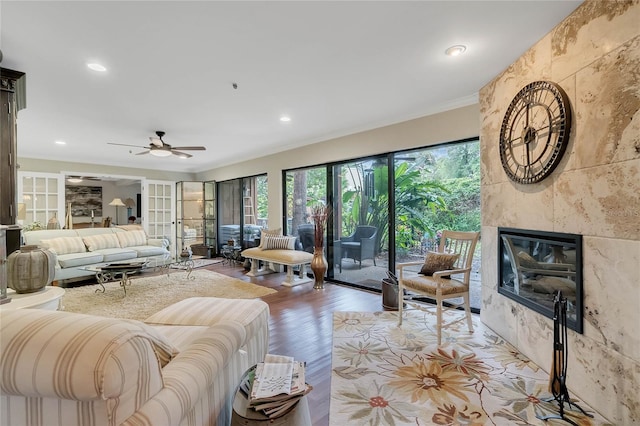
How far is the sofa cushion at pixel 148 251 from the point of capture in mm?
5816

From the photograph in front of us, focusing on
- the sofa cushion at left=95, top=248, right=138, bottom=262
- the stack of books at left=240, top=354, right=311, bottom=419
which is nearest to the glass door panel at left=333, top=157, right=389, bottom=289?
the stack of books at left=240, top=354, right=311, bottom=419

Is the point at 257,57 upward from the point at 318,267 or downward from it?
upward

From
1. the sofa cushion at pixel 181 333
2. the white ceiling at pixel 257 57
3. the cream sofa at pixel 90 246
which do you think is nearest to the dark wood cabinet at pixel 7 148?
A: the white ceiling at pixel 257 57

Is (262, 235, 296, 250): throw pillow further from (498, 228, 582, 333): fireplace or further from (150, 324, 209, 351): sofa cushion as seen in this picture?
(498, 228, 582, 333): fireplace

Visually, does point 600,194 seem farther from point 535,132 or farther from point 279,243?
point 279,243

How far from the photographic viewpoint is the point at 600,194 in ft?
5.98

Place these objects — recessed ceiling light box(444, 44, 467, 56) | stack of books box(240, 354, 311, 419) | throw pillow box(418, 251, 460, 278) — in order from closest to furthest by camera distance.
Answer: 1. stack of books box(240, 354, 311, 419)
2. recessed ceiling light box(444, 44, 467, 56)
3. throw pillow box(418, 251, 460, 278)

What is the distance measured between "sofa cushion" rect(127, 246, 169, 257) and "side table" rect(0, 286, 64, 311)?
143 inches

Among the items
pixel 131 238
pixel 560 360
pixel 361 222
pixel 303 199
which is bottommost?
pixel 560 360

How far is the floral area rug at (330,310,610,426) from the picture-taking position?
1803 mm

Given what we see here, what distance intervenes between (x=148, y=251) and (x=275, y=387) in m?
5.68

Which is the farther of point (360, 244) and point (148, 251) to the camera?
point (148, 251)

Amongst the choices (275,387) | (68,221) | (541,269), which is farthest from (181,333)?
(68,221)

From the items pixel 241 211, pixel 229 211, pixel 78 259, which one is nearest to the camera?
pixel 78 259
